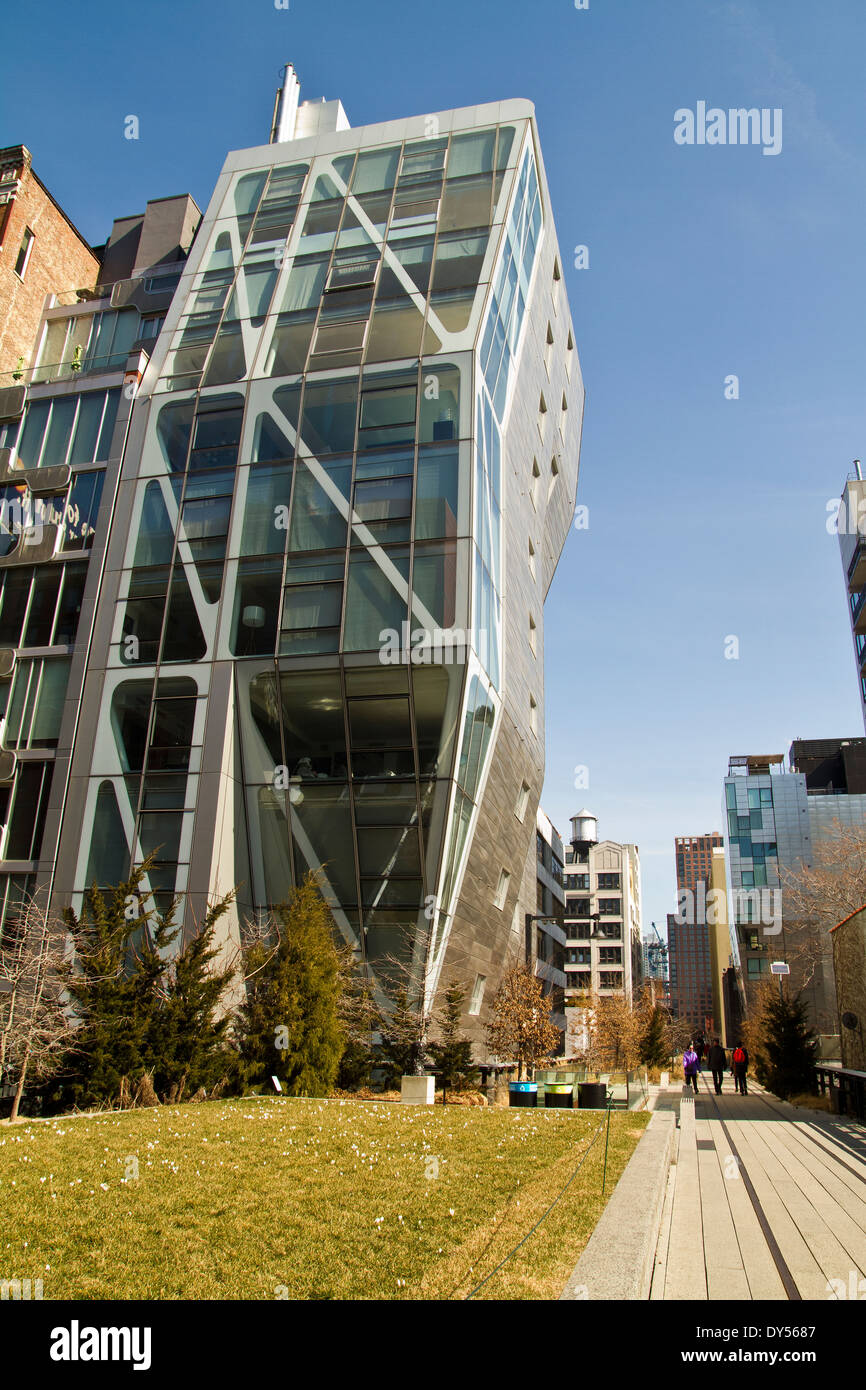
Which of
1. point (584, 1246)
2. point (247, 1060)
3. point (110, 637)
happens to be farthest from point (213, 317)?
point (584, 1246)

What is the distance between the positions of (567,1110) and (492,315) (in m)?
24.8

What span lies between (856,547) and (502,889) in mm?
Answer: 46597

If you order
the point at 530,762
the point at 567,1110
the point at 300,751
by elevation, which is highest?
the point at 530,762

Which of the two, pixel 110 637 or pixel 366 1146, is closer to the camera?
pixel 366 1146

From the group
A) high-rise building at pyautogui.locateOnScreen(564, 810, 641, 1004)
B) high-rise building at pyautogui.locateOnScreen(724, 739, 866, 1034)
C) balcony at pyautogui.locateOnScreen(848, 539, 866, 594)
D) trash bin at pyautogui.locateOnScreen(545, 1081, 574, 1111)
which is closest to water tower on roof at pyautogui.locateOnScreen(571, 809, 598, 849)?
high-rise building at pyautogui.locateOnScreen(564, 810, 641, 1004)

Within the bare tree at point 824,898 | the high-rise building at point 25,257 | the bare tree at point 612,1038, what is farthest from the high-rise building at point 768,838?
the high-rise building at point 25,257

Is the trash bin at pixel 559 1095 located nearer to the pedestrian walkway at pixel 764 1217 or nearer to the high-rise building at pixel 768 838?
the pedestrian walkway at pixel 764 1217

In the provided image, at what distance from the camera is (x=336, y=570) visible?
2752 cm

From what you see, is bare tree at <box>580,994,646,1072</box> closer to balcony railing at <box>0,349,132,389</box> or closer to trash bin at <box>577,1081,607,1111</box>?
trash bin at <box>577,1081,607,1111</box>

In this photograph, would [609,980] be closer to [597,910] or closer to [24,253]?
[597,910]

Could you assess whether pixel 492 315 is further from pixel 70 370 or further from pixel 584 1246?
pixel 584 1246

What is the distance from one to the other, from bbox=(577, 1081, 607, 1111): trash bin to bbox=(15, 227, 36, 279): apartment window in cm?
3951

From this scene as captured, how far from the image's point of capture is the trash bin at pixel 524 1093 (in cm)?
2152
